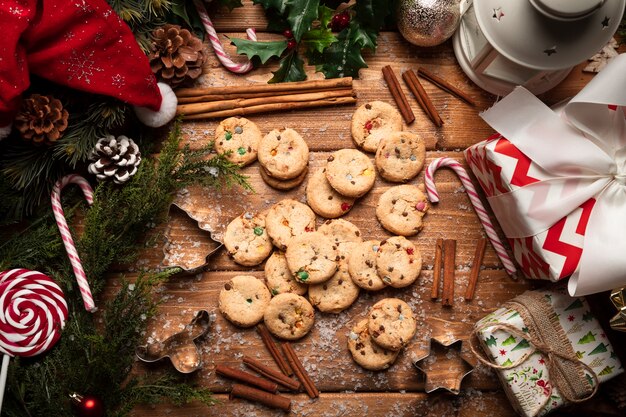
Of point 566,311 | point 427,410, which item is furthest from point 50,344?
point 566,311

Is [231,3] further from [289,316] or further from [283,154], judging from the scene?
[289,316]

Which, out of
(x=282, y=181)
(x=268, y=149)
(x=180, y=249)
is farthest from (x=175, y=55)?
(x=180, y=249)

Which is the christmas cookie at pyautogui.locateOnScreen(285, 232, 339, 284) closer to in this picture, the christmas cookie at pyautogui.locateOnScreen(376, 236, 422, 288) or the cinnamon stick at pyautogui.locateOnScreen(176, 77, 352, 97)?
the christmas cookie at pyautogui.locateOnScreen(376, 236, 422, 288)

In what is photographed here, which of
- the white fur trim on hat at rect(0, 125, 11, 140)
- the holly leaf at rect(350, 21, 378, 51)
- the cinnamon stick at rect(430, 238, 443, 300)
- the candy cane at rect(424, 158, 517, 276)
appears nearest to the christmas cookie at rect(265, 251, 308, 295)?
the cinnamon stick at rect(430, 238, 443, 300)

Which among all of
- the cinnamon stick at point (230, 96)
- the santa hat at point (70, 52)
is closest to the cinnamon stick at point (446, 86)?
the cinnamon stick at point (230, 96)

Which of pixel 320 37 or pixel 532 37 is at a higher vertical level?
pixel 532 37

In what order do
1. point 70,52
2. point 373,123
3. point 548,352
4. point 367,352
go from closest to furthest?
point 70,52 < point 548,352 < point 367,352 < point 373,123

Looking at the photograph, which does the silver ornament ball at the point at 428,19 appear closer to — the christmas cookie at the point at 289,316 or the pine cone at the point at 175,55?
the pine cone at the point at 175,55
